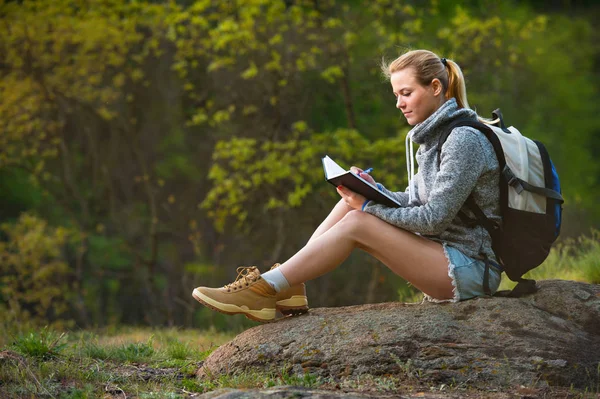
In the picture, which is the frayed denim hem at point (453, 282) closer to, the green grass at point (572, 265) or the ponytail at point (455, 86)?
the ponytail at point (455, 86)

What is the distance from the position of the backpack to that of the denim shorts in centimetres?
18

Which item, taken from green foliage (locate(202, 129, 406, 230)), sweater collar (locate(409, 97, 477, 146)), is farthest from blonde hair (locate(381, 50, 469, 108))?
green foliage (locate(202, 129, 406, 230))

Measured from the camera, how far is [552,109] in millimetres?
18234

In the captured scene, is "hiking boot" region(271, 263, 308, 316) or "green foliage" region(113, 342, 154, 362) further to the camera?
"green foliage" region(113, 342, 154, 362)

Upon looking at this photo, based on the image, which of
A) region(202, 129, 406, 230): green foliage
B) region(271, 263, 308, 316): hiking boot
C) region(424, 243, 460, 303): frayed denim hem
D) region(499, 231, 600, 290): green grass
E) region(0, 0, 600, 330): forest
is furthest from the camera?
region(0, 0, 600, 330): forest

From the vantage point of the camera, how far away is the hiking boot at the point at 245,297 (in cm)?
Answer: 400

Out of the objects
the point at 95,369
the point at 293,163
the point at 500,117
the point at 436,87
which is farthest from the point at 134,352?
the point at 293,163

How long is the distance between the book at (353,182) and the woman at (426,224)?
0.04 metres

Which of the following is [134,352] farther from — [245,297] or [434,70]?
[434,70]

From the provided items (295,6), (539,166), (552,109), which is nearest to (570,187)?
(552,109)

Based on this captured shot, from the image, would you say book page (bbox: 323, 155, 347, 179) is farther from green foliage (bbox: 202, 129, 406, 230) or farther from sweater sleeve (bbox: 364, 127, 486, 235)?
green foliage (bbox: 202, 129, 406, 230)

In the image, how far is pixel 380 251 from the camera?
12.9 ft

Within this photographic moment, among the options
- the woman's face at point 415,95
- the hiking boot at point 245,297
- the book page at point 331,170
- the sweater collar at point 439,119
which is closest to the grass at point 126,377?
the hiking boot at point 245,297

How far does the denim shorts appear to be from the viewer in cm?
388
